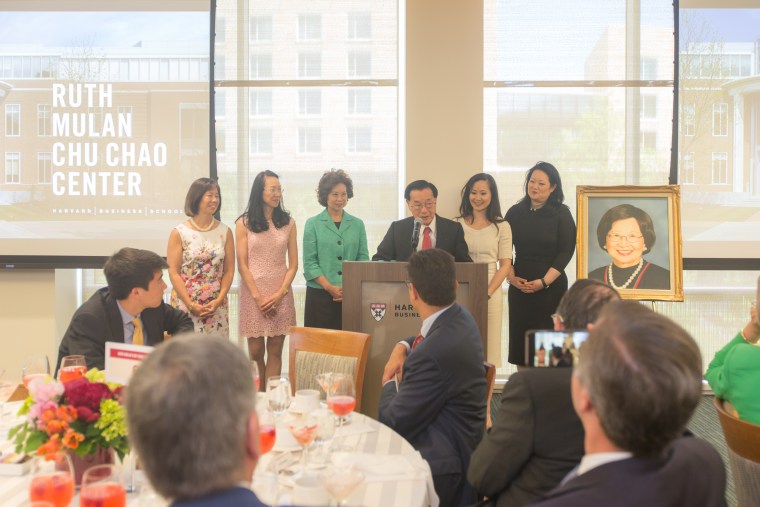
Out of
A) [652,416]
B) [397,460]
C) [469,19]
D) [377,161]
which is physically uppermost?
[469,19]

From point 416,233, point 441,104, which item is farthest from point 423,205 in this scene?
point 441,104

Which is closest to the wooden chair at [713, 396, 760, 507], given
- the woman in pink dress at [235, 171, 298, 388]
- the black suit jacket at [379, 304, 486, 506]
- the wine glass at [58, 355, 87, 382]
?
the black suit jacket at [379, 304, 486, 506]

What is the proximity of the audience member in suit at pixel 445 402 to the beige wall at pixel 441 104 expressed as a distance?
288cm

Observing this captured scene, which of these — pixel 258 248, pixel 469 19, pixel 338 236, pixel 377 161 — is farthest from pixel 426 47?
pixel 258 248

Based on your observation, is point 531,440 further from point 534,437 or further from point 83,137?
point 83,137

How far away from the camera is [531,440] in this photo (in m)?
1.74

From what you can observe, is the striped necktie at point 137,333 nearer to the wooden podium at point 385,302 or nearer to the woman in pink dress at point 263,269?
the wooden podium at point 385,302

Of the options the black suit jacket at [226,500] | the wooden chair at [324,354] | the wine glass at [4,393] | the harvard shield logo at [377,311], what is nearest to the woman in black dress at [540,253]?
the harvard shield logo at [377,311]

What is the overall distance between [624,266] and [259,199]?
2530mm

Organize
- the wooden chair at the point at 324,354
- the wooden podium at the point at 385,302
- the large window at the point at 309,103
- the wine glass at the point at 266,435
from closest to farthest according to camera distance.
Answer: the wine glass at the point at 266,435 < the wooden chair at the point at 324,354 < the wooden podium at the point at 385,302 < the large window at the point at 309,103

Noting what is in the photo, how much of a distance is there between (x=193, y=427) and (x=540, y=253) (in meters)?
3.89

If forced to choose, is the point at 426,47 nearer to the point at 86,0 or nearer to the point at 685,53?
the point at 685,53

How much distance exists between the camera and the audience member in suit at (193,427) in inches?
41.2

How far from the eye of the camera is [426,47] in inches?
205
